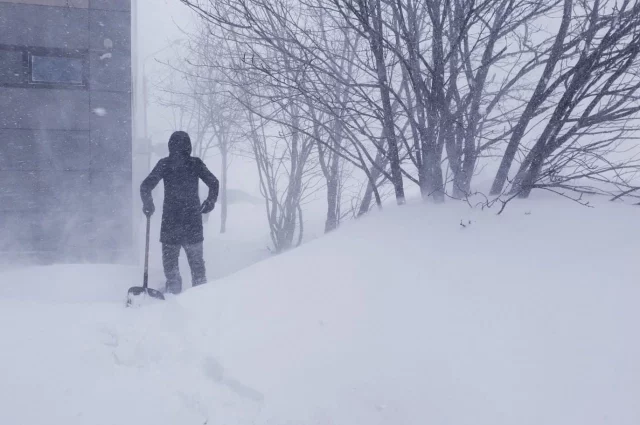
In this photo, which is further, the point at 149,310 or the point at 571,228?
the point at 149,310

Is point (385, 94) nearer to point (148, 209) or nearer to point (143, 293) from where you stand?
point (148, 209)

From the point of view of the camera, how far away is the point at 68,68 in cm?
696

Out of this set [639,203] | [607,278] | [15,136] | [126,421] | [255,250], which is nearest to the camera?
[126,421]

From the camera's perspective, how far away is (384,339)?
254 centimetres

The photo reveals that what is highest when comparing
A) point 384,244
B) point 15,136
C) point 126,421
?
point 15,136

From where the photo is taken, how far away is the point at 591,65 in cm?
328

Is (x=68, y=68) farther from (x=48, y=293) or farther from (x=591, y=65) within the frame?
(x=591, y=65)

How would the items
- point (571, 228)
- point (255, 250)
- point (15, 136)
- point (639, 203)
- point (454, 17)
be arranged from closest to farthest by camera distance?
point (571, 228)
point (639, 203)
point (454, 17)
point (15, 136)
point (255, 250)

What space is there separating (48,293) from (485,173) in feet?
15.5

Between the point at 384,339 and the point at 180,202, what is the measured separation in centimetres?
311

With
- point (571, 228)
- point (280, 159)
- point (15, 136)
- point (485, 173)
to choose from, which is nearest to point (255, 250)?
point (280, 159)

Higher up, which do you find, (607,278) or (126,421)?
(607,278)

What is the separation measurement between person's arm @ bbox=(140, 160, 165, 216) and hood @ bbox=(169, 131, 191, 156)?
0.58 feet

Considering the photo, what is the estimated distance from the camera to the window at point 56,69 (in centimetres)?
686
